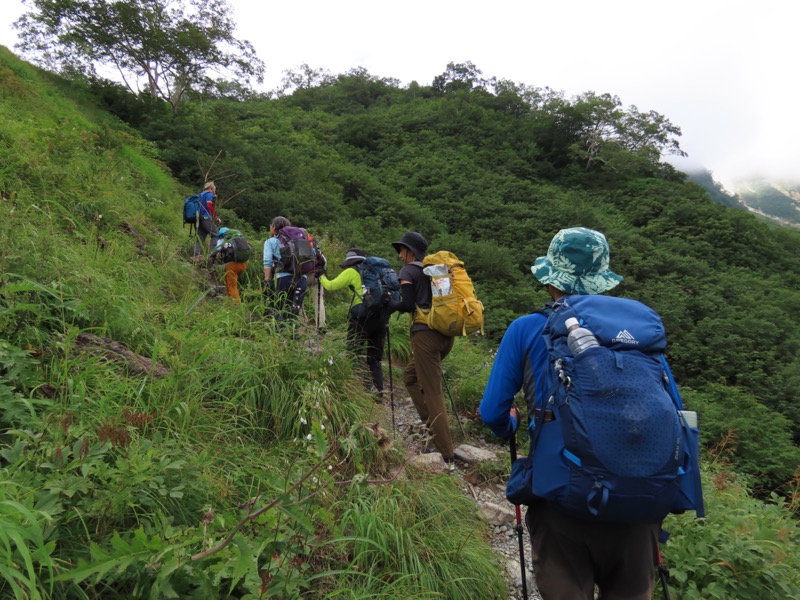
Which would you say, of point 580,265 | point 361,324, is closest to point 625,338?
point 580,265

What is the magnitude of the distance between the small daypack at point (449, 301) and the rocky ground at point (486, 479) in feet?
2.87

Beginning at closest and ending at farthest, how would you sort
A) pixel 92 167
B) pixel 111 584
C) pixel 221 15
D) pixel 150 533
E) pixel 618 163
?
pixel 111 584 < pixel 150 533 < pixel 92 167 < pixel 221 15 < pixel 618 163

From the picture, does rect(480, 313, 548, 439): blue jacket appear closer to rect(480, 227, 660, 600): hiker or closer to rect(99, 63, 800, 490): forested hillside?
rect(480, 227, 660, 600): hiker

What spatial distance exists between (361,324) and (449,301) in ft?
3.98

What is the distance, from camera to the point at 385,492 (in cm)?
260

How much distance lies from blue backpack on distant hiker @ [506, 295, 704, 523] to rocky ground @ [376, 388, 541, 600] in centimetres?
143

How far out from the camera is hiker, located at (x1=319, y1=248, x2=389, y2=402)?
15.2 ft

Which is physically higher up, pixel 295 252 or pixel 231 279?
pixel 295 252

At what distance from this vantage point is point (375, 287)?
15.0 feet

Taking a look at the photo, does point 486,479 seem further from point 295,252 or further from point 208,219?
point 208,219

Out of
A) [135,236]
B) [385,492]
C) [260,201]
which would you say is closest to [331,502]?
[385,492]

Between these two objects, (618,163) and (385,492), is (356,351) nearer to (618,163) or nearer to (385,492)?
(385,492)

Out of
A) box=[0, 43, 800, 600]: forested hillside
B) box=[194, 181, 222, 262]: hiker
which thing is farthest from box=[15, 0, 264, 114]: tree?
box=[194, 181, 222, 262]: hiker

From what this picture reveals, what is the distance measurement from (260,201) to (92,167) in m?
5.36
